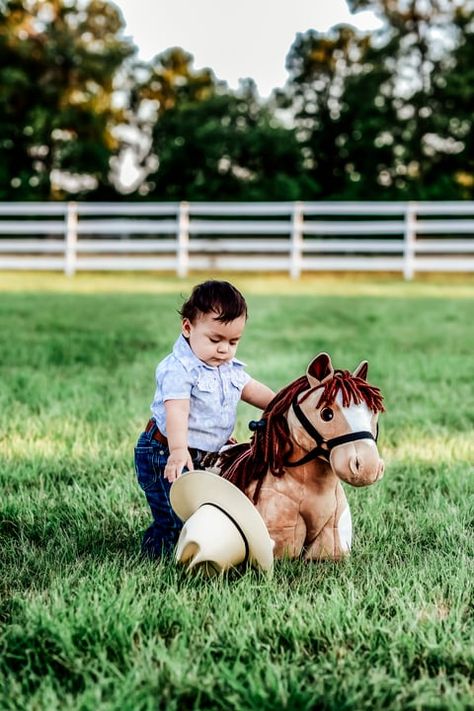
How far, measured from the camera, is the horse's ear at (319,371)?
2545 millimetres

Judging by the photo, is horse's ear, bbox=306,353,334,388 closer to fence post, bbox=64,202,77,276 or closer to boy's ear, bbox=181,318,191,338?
boy's ear, bbox=181,318,191,338

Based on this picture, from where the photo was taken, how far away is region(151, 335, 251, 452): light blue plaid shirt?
2.79 m

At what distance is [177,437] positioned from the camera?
8.95 ft

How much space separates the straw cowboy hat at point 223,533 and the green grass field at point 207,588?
61 millimetres

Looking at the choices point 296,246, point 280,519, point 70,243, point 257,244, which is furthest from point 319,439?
point 70,243

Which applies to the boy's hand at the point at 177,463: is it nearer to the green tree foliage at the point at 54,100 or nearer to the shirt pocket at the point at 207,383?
the shirt pocket at the point at 207,383

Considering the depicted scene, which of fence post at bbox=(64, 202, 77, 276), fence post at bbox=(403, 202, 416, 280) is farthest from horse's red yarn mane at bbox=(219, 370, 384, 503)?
fence post at bbox=(64, 202, 77, 276)

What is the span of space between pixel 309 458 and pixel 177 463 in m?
0.39

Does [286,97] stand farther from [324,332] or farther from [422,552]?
[422,552]

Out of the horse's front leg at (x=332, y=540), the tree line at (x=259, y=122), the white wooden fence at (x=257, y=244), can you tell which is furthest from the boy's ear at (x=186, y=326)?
the tree line at (x=259, y=122)

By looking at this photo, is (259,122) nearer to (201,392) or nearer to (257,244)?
(257,244)

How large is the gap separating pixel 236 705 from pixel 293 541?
90 centimetres

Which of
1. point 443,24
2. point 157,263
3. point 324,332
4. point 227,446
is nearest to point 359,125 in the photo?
point 443,24

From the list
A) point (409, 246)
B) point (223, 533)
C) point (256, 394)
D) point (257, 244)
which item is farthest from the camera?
point (257, 244)
